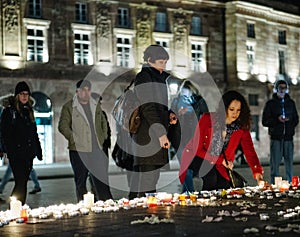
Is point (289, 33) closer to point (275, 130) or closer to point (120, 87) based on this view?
point (120, 87)

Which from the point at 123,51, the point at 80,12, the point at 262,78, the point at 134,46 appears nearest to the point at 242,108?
the point at 80,12

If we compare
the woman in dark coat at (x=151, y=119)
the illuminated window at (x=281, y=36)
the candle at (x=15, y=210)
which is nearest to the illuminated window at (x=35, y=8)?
the illuminated window at (x=281, y=36)

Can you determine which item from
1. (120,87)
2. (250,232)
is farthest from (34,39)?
(250,232)

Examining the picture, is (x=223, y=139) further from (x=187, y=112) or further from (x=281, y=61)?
(x=281, y=61)

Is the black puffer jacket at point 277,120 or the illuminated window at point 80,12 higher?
the illuminated window at point 80,12

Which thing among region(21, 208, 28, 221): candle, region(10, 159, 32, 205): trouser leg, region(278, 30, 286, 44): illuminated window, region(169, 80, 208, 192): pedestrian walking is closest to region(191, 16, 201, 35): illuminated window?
region(278, 30, 286, 44): illuminated window

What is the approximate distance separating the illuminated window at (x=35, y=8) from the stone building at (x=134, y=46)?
5 cm

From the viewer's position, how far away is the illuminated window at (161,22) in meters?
33.7

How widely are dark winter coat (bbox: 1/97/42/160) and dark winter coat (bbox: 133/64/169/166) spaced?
2252mm

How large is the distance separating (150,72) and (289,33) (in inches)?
1394

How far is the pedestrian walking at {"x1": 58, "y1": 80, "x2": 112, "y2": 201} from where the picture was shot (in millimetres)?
8828

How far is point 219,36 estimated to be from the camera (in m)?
36.8

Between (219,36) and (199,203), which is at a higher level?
(219,36)

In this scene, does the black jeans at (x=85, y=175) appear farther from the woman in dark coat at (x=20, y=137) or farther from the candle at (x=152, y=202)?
the candle at (x=152, y=202)
